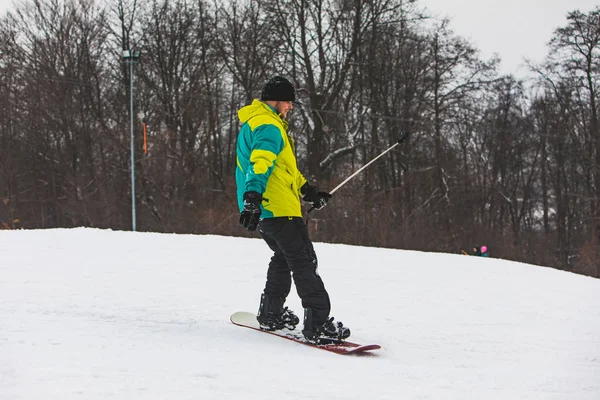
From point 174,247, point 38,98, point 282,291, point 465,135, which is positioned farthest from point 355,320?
Result: point 38,98

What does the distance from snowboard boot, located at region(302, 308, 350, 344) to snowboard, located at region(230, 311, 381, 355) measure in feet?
0.12

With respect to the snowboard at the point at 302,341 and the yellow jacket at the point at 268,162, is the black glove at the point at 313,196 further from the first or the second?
the snowboard at the point at 302,341

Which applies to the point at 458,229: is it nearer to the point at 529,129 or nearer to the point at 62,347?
the point at 529,129

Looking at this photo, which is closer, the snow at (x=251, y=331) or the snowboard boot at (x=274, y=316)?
the snow at (x=251, y=331)

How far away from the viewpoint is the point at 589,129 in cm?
2958

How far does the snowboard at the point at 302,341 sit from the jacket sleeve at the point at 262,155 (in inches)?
40.4

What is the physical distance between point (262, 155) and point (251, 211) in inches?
13.8

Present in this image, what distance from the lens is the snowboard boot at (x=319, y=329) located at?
407 centimetres

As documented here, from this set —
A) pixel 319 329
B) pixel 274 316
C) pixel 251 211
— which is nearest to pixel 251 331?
pixel 274 316

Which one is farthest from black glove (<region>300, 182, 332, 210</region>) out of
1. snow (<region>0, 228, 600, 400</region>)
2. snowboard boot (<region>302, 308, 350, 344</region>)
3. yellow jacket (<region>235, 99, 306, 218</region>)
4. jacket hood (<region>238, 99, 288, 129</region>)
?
snow (<region>0, 228, 600, 400</region>)

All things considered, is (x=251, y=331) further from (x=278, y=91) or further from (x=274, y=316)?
(x=278, y=91)

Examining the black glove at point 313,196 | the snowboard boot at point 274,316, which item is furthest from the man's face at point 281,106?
the snowboard boot at point 274,316

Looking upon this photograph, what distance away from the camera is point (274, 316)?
172 inches

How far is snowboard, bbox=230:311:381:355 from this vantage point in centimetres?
388
